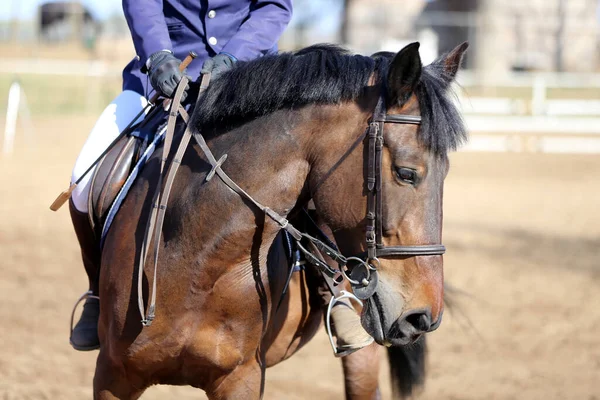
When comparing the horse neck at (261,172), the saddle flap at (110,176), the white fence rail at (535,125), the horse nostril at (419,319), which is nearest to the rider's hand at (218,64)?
the horse neck at (261,172)

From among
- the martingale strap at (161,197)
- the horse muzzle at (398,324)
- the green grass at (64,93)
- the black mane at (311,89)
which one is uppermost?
the black mane at (311,89)

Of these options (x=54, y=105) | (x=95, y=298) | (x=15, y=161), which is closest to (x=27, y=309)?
(x=95, y=298)

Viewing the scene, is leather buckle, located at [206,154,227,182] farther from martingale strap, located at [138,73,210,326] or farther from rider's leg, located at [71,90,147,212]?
rider's leg, located at [71,90,147,212]

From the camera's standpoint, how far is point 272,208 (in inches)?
104

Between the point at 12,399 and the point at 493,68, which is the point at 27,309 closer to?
the point at 12,399

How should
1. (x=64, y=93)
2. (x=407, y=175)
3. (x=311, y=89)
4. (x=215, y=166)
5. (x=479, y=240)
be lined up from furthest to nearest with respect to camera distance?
1. (x=64, y=93)
2. (x=479, y=240)
3. (x=215, y=166)
4. (x=311, y=89)
5. (x=407, y=175)

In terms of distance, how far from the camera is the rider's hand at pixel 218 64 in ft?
9.30

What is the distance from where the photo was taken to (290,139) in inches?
102

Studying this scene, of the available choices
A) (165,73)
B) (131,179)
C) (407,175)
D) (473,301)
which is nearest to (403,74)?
(407,175)

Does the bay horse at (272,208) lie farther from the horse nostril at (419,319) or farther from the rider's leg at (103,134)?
the rider's leg at (103,134)

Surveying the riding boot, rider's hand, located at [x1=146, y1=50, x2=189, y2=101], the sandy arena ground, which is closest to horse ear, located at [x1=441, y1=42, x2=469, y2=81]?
rider's hand, located at [x1=146, y1=50, x2=189, y2=101]

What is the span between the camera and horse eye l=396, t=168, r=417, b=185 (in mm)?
2366

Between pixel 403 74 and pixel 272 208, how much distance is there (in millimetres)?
653

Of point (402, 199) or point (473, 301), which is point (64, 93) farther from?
point (402, 199)
